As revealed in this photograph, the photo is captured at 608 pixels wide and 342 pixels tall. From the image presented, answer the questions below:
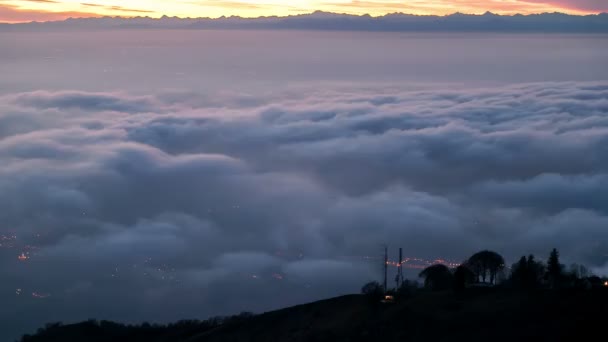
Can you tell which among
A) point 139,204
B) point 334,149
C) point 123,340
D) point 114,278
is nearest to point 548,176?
point 334,149

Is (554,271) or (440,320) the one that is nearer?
(440,320)

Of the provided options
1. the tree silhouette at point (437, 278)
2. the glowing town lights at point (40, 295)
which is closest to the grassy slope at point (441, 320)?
the tree silhouette at point (437, 278)

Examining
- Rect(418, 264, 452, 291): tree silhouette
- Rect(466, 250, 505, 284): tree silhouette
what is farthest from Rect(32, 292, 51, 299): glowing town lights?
Rect(466, 250, 505, 284): tree silhouette

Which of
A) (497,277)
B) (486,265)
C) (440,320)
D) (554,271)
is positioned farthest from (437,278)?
(440,320)

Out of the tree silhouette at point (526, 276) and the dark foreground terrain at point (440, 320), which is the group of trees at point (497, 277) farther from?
the dark foreground terrain at point (440, 320)

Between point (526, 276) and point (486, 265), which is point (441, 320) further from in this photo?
point (486, 265)

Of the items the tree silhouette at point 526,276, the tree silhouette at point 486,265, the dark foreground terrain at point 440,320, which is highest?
the tree silhouette at point 486,265
